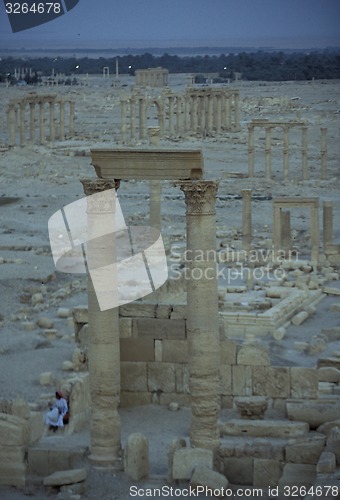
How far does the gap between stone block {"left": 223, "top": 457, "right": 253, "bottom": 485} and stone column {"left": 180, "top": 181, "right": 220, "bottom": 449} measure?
326 mm

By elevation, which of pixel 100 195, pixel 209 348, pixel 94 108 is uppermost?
pixel 100 195

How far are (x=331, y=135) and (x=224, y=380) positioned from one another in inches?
1808

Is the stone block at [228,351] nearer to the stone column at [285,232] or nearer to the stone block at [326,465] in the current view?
the stone block at [326,465]

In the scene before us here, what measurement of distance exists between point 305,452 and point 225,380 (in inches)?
131

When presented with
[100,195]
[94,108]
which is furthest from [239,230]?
[94,108]

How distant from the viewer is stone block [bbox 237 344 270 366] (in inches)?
746

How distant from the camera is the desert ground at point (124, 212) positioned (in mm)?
20578

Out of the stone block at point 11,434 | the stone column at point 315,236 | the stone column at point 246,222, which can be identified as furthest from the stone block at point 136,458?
the stone column at point 246,222

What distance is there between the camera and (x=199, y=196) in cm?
1591

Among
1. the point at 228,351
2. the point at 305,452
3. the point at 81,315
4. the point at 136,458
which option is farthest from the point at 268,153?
the point at 136,458

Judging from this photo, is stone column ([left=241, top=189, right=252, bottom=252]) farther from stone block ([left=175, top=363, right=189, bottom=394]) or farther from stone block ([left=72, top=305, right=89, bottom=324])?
stone block ([left=175, top=363, right=189, bottom=394])

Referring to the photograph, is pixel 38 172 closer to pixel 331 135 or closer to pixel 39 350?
pixel 331 135

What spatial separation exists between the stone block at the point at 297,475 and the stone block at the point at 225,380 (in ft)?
10.8

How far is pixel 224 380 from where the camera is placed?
62.7 ft
